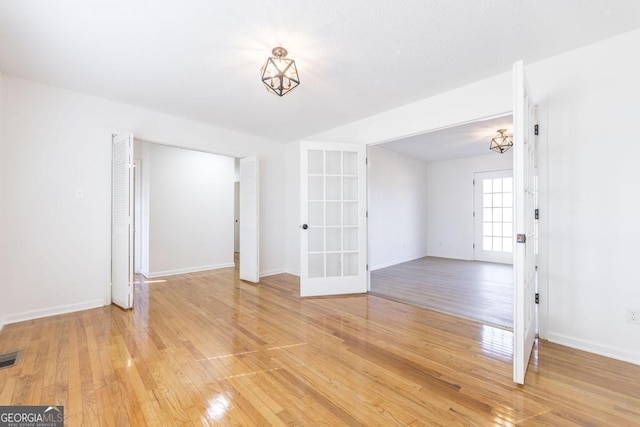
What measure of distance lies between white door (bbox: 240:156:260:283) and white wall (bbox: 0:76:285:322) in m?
1.53

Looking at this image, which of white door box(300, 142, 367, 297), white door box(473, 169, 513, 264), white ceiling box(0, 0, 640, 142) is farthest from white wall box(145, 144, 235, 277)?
white door box(473, 169, 513, 264)

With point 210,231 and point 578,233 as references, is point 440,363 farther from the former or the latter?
point 210,231

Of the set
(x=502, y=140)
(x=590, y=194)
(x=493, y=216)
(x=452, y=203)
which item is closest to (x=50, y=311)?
(x=590, y=194)

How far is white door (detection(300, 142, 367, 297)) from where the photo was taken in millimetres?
3943

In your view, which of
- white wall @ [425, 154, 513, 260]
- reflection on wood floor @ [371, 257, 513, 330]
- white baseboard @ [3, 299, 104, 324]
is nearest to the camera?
white baseboard @ [3, 299, 104, 324]

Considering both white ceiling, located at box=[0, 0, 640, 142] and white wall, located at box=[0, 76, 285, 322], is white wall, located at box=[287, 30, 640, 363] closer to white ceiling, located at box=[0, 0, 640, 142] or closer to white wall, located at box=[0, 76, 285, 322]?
white ceiling, located at box=[0, 0, 640, 142]

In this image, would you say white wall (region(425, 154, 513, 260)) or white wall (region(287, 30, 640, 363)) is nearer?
white wall (region(287, 30, 640, 363))

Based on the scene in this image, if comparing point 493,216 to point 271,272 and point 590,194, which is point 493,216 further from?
point 271,272

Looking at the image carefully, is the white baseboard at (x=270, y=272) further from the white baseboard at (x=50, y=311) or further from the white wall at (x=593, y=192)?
the white wall at (x=593, y=192)

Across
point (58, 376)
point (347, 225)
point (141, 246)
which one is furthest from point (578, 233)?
point (141, 246)

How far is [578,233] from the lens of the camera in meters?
2.34

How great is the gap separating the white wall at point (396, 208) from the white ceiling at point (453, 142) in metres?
0.30

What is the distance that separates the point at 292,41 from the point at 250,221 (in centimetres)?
308

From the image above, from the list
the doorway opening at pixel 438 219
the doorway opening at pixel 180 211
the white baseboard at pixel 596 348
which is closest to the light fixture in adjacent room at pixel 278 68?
the doorway opening at pixel 438 219
